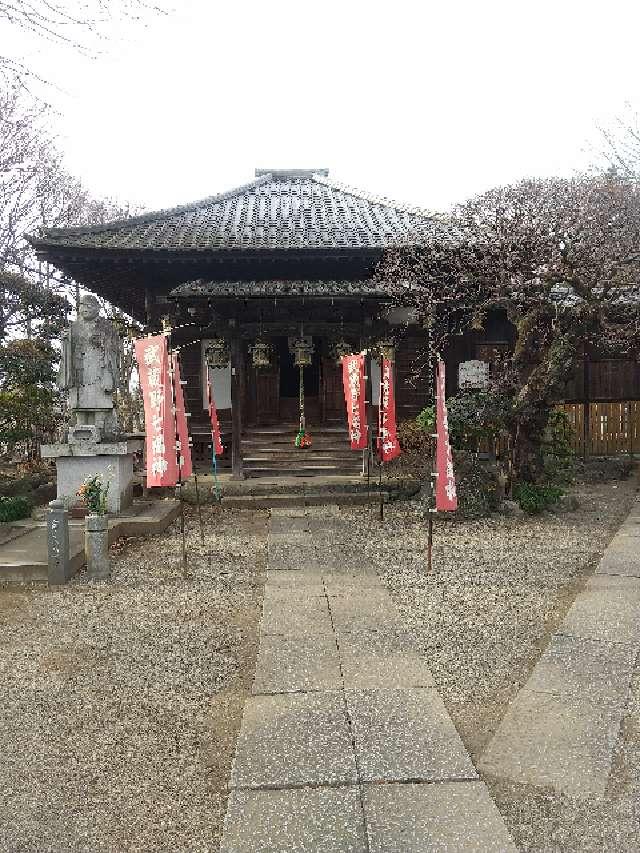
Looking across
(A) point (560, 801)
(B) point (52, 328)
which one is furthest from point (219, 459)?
(A) point (560, 801)

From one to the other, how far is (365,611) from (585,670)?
184 cm

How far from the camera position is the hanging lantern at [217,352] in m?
12.2

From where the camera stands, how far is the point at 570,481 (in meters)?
10.3

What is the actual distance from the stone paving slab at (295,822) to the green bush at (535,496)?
720 centimetres

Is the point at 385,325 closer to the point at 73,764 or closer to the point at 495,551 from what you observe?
the point at 495,551

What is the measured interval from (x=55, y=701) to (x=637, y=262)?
10254 millimetres

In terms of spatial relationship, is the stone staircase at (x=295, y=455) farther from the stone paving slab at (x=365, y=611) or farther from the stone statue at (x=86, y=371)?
the stone paving slab at (x=365, y=611)

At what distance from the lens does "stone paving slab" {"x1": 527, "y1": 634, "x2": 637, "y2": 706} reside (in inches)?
145

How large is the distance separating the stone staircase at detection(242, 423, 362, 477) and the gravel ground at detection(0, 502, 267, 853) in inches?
222

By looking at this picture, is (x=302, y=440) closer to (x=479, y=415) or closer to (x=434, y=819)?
(x=479, y=415)

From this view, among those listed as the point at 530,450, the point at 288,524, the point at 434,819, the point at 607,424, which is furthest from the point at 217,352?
the point at 434,819

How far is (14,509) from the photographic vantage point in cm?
881

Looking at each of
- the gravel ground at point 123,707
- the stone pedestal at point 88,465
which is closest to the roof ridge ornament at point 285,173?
the stone pedestal at point 88,465

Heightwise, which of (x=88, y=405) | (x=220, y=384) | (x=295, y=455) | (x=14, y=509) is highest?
(x=220, y=384)
